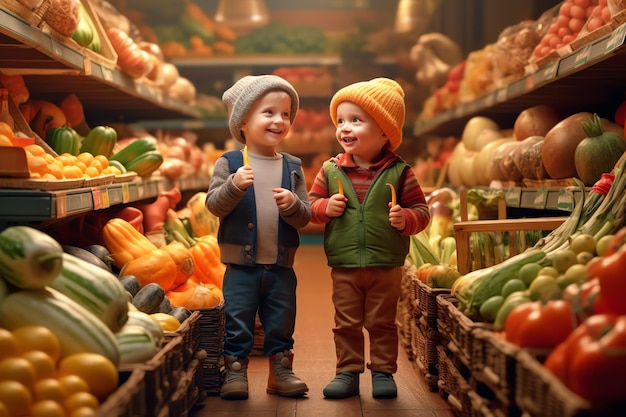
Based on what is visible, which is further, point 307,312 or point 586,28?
point 307,312

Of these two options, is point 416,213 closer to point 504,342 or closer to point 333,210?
point 333,210

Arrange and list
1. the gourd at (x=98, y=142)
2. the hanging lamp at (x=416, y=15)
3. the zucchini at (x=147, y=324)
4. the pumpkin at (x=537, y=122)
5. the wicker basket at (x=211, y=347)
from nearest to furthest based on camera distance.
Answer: the zucchini at (x=147, y=324)
the wicker basket at (x=211, y=347)
the gourd at (x=98, y=142)
the pumpkin at (x=537, y=122)
the hanging lamp at (x=416, y=15)

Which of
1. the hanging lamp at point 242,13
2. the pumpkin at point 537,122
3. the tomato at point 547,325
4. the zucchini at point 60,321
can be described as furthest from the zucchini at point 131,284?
the hanging lamp at point 242,13

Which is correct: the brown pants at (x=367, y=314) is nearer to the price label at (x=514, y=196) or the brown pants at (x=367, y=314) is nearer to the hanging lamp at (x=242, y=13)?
the price label at (x=514, y=196)

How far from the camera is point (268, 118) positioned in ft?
10.7

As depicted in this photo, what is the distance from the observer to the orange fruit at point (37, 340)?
199 centimetres

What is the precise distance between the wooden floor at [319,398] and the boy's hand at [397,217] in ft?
2.30

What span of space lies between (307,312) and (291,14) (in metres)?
6.41

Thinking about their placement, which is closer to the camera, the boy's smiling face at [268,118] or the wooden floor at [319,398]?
the wooden floor at [319,398]

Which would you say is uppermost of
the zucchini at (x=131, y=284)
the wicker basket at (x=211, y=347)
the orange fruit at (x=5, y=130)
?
the orange fruit at (x=5, y=130)

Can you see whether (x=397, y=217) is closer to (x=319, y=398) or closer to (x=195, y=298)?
Answer: (x=319, y=398)

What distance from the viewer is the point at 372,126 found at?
3.27 meters

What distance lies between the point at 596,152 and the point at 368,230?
40.3 inches

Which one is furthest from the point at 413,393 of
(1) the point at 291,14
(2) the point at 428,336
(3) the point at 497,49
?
(1) the point at 291,14
